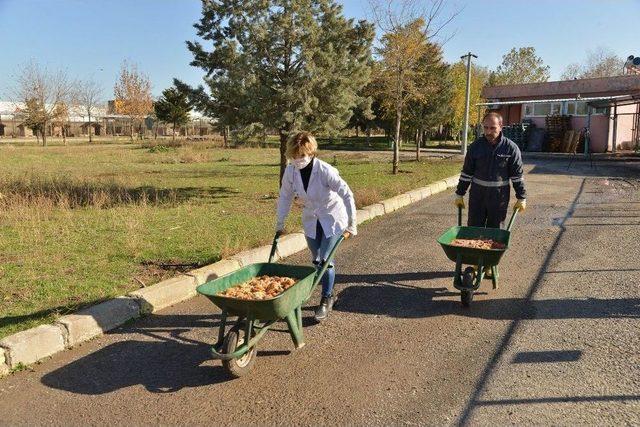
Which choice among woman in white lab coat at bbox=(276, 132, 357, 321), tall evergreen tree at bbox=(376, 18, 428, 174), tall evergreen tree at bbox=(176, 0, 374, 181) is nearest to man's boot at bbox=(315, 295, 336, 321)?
woman in white lab coat at bbox=(276, 132, 357, 321)

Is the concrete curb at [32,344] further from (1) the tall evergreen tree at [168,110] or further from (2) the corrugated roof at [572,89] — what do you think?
(1) the tall evergreen tree at [168,110]

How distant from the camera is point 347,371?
405 cm

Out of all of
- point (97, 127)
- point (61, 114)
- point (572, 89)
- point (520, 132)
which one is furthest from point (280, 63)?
point (97, 127)

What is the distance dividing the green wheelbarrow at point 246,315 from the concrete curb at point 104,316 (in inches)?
60.0

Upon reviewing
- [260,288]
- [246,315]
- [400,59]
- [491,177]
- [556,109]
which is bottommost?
[246,315]

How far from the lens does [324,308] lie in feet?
16.9

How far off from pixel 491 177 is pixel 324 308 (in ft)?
7.91

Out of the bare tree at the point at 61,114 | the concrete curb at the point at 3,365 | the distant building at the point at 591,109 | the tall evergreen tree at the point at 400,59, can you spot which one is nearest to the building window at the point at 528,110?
the distant building at the point at 591,109

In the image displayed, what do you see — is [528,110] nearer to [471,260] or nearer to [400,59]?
[400,59]

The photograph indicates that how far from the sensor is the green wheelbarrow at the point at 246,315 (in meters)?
3.77

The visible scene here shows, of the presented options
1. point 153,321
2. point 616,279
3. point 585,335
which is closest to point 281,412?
point 153,321

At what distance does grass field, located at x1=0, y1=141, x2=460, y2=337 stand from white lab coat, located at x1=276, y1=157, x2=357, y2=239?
2111 mm

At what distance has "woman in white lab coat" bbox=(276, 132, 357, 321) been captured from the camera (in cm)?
479

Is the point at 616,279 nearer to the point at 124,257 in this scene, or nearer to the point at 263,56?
the point at 124,257
